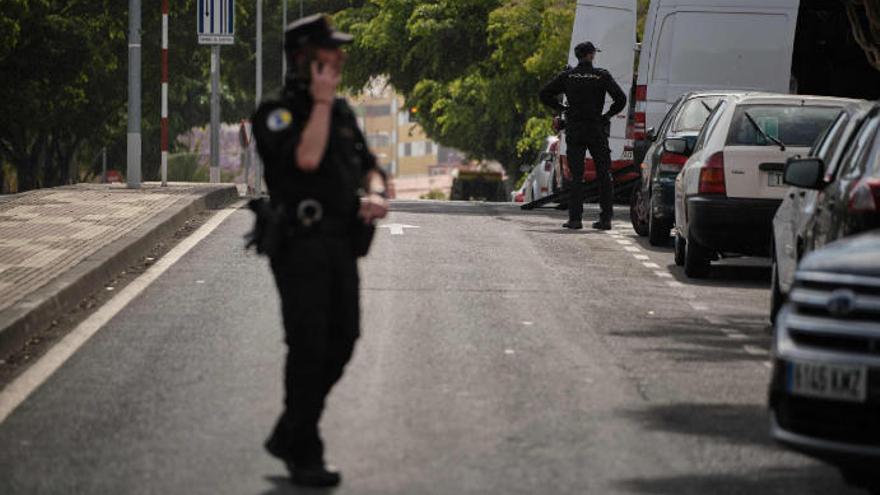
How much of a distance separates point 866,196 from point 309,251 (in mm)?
3342

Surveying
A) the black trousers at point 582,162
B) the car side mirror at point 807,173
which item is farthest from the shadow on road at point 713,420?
the black trousers at point 582,162

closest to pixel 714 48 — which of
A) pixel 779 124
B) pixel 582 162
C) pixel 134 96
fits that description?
pixel 582 162

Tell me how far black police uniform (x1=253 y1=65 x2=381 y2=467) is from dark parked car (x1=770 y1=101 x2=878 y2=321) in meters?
3.17

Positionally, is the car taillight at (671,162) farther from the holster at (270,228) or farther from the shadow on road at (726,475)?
the holster at (270,228)

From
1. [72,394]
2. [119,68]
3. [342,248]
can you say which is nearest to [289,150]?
[342,248]

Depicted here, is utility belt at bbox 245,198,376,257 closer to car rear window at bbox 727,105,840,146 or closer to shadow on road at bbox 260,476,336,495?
shadow on road at bbox 260,476,336,495

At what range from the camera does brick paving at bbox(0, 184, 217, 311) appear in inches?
604

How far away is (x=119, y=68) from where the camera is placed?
5662cm

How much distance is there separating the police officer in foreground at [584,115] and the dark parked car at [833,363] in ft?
48.2

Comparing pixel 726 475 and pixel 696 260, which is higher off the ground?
pixel 726 475

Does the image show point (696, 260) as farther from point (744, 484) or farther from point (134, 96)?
point (134, 96)

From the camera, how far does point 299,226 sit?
8.24 m

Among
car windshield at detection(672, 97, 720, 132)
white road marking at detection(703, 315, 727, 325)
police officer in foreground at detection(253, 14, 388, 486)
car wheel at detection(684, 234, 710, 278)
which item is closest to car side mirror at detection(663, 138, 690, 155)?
car wheel at detection(684, 234, 710, 278)

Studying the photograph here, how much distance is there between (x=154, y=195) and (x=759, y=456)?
17577 millimetres
